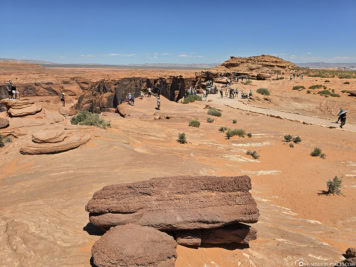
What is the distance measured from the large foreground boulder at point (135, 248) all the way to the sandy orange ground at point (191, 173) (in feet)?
1.26

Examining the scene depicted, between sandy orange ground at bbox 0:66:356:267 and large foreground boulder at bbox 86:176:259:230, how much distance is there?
0.52 m

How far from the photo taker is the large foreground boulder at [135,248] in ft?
11.0

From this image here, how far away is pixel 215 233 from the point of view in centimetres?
434

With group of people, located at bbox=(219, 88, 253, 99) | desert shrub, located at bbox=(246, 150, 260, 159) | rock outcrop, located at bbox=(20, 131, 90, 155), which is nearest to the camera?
rock outcrop, located at bbox=(20, 131, 90, 155)

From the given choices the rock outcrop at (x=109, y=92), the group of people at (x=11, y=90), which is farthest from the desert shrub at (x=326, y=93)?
the group of people at (x=11, y=90)

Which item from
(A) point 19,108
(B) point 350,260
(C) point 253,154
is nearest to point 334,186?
(C) point 253,154

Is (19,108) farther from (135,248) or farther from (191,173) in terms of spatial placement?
(135,248)

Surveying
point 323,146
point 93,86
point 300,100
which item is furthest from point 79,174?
point 300,100

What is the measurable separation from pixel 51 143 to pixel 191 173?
224 inches

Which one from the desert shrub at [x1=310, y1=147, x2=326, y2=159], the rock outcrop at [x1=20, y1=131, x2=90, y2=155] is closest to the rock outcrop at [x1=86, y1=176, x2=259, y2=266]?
the rock outcrop at [x1=20, y1=131, x2=90, y2=155]

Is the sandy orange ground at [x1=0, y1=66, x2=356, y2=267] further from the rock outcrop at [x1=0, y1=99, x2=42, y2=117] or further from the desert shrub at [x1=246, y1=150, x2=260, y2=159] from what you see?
the rock outcrop at [x1=0, y1=99, x2=42, y2=117]

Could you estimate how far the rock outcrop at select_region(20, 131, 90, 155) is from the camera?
9.44 meters

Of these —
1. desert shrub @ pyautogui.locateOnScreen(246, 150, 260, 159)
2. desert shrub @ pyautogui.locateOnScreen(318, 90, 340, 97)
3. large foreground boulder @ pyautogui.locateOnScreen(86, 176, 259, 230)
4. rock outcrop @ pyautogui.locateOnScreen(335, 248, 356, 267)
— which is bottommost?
desert shrub @ pyautogui.locateOnScreen(246, 150, 260, 159)

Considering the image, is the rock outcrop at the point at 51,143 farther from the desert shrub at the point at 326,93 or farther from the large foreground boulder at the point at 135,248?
the desert shrub at the point at 326,93
